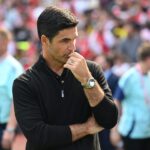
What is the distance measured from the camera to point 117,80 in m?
9.14

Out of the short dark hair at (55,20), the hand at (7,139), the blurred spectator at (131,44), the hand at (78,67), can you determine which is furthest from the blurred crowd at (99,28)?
the hand at (78,67)

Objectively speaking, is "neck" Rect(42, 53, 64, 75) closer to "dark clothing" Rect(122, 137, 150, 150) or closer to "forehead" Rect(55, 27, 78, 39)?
"forehead" Rect(55, 27, 78, 39)

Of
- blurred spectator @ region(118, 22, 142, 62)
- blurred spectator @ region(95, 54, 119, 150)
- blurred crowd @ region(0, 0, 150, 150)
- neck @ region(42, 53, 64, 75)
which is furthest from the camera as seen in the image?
blurred crowd @ region(0, 0, 150, 150)

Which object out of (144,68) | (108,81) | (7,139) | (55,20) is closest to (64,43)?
(55,20)

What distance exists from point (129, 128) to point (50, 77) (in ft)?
12.8

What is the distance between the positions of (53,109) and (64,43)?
453 mm

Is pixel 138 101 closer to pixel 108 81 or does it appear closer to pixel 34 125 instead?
pixel 108 81

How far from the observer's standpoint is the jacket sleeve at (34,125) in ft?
14.8

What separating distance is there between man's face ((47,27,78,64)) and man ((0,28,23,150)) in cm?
306

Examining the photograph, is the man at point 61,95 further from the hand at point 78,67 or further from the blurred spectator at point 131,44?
Answer: the blurred spectator at point 131,44

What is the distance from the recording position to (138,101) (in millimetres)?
8320

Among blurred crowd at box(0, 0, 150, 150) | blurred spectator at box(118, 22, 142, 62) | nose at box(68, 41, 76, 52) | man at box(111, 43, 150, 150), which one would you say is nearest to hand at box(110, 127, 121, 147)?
man at box(111, 43, 150, 150)

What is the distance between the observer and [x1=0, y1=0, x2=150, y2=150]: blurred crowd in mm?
13488

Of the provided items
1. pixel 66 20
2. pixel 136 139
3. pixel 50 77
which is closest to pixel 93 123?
pixel 50 77
